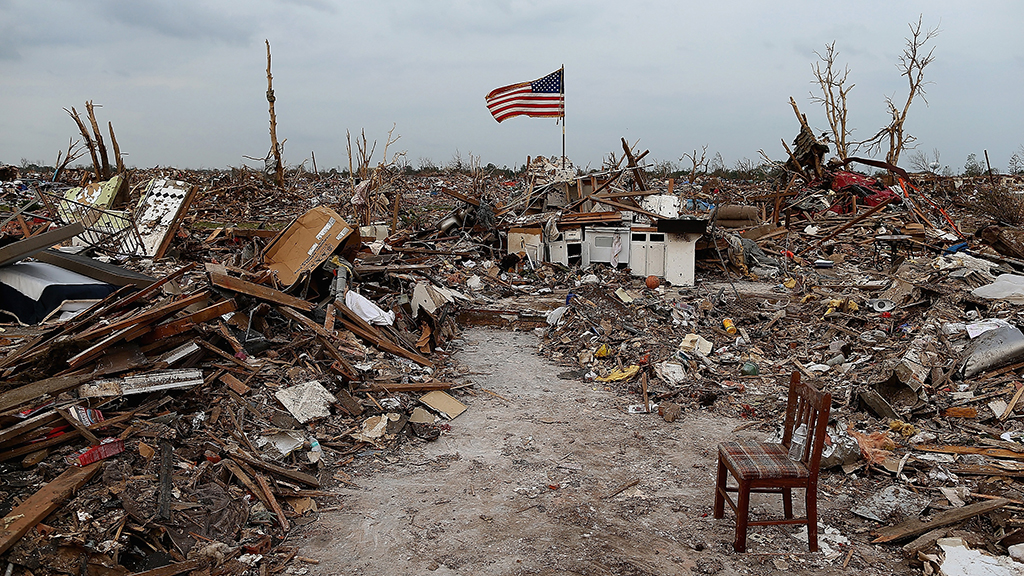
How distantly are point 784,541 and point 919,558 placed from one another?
0.75 metres

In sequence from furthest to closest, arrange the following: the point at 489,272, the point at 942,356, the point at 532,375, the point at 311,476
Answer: the point at 489,272 < the point at 532,375 < the point at 942,356 < the point at 311,476

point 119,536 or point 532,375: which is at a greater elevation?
point 119,536

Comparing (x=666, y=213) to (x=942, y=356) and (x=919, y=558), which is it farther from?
(x=919, y=558)

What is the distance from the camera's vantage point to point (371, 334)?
784 centimetres

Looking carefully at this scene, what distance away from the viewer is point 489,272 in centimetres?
1305

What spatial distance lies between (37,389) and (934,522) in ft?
20.7

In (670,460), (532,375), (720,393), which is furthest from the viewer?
(532,375)

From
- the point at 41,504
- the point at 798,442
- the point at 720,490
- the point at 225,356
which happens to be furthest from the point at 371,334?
the point at 798,442

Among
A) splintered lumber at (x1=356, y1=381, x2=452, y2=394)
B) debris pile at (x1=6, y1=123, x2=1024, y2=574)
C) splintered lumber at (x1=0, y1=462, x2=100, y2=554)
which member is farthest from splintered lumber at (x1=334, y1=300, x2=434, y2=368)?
splintered lumber at (x1=0, y1=462, x2=100, y2=554)

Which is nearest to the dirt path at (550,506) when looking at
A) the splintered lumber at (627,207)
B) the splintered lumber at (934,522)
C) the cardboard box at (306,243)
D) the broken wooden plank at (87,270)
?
the splintered lumber at (934,522)

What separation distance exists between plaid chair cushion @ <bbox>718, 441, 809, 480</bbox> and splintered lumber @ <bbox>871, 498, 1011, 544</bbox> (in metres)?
0.87

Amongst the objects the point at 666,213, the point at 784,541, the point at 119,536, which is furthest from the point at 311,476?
the point at 666,213

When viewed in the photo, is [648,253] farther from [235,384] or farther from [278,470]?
[278,470]

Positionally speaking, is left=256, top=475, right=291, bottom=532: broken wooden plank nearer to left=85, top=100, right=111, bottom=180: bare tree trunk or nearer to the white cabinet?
the white cabinet
